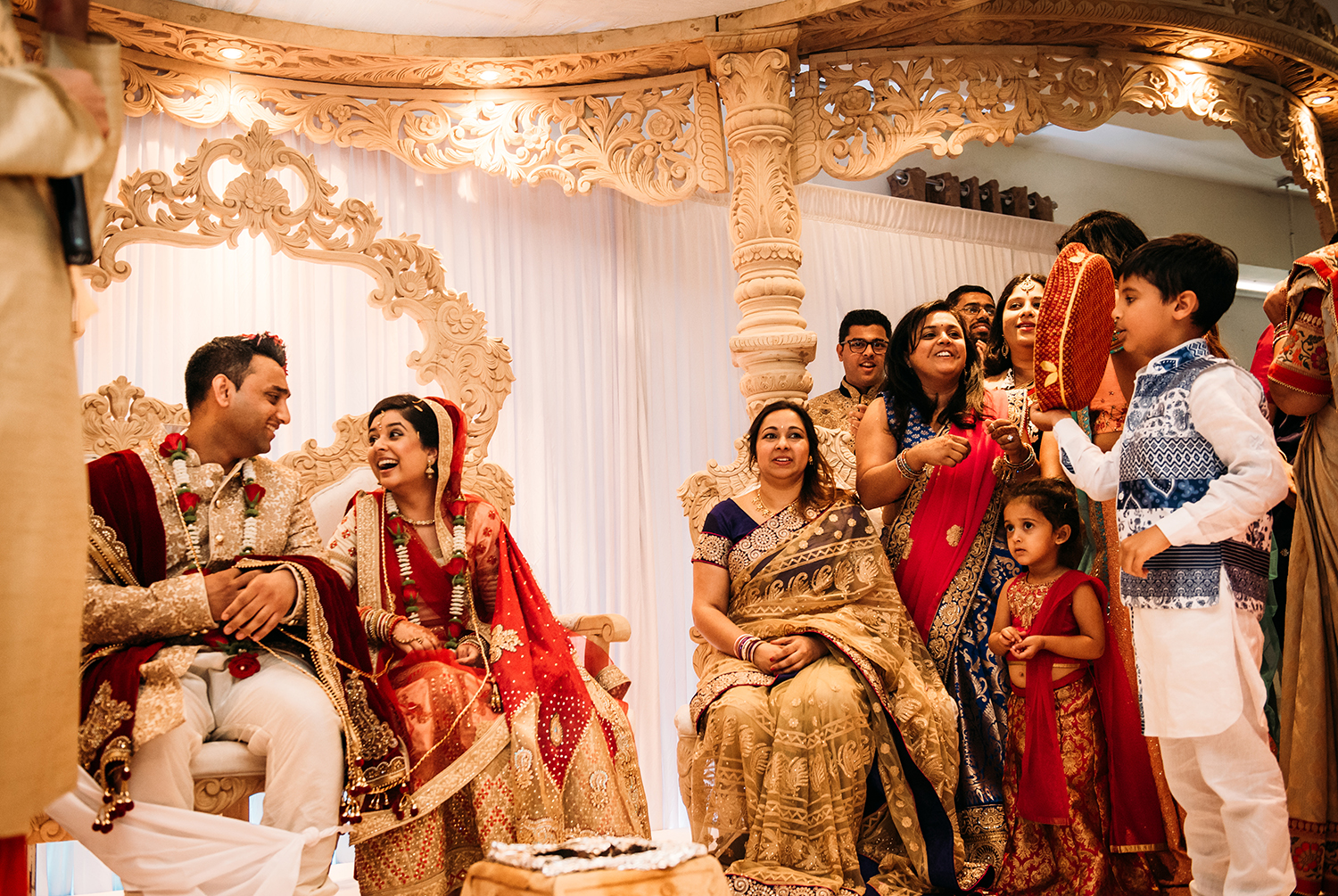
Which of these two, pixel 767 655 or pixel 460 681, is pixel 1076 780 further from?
pixel 460 681

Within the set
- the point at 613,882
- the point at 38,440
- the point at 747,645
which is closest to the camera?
the point at 38,440

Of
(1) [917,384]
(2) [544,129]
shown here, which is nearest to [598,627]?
(1) [917,384]

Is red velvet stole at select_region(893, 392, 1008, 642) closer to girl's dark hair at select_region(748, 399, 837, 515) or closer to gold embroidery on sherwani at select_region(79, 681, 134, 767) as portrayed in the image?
girl's dark hair at select_region(748, 399, 837, 515)

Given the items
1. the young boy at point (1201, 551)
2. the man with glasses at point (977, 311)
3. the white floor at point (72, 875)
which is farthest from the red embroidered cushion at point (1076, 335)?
the white floor at point (72, 875)

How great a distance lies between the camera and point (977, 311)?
4133mm

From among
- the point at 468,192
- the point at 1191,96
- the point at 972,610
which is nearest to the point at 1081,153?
the point at 1191,96

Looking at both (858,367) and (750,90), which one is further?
(858,367)

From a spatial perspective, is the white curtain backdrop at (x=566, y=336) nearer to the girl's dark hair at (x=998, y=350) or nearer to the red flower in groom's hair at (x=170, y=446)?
the red flower in groom's hair at (x=170, y=446)

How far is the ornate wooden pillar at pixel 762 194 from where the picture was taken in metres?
4.00

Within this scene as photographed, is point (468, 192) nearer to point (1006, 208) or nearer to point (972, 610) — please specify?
point (972, 610)

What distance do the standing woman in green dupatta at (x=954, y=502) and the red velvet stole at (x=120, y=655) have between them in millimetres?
2082

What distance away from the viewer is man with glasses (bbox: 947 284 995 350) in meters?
4.06

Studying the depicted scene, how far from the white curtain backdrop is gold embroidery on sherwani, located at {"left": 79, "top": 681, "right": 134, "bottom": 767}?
2.07m

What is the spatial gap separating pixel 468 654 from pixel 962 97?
2892 mm
